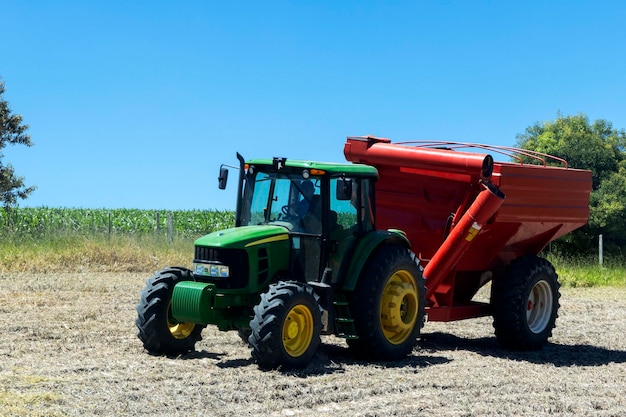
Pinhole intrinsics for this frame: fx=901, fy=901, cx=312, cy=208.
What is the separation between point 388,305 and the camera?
10.2m

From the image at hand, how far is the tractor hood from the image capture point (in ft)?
31.0

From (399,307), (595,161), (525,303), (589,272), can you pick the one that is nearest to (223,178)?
(399,307)

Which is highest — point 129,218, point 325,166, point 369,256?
point 325,166

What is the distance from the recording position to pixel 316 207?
9812 mm

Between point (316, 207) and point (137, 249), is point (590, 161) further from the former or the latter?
point (316, 207)

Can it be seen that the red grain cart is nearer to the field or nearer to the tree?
the field

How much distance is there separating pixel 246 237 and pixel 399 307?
202 centimetres

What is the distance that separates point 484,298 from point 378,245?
10.7 meters

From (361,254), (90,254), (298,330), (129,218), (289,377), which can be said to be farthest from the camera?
(129,218)

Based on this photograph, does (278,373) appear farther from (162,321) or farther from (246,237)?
(162,321)

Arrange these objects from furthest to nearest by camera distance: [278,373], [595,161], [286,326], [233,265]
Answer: [595,161], [233,265], [286,326], [278,373]

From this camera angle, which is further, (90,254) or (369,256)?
(90,254)

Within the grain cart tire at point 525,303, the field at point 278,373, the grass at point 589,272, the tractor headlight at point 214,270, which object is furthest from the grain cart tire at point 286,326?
the grass at point 589,272

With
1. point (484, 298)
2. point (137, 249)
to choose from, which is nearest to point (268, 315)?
point (484, 298)
